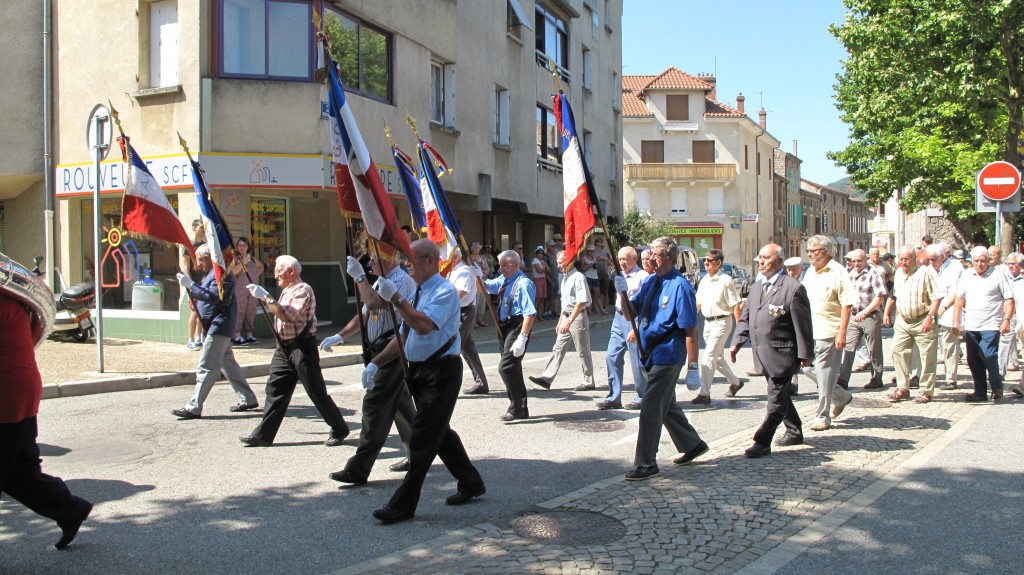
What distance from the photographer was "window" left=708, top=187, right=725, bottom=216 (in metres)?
57.5

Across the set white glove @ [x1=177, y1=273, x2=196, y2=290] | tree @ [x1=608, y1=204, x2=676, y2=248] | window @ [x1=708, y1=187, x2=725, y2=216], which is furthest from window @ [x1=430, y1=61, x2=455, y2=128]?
window @ [x1=708, y1=187, x2=725, y2=216]

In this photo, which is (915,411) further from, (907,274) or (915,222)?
(915,222)

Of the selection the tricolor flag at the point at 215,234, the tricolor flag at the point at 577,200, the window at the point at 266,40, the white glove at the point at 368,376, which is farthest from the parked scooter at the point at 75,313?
the white glove at the point at 368,376

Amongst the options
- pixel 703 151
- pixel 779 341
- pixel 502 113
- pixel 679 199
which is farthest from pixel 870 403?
pixel 703 151

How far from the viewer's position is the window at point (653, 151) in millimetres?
57125

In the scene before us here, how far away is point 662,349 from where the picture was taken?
20.8ft

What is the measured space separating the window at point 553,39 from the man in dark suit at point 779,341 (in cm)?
1995

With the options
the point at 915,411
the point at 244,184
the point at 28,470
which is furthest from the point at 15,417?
the point at 244,184

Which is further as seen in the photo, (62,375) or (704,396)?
(62,375)

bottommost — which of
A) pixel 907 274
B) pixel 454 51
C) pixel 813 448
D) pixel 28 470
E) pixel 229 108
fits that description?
pixel 813 448

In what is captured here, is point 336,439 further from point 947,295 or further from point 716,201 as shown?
point 716,201

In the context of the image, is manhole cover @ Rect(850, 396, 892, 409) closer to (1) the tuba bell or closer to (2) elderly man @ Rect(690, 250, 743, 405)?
(2) elderly man @ Rect(690, 250, 743, 405)

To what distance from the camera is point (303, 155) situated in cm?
1498

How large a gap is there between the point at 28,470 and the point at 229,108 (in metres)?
11.2
